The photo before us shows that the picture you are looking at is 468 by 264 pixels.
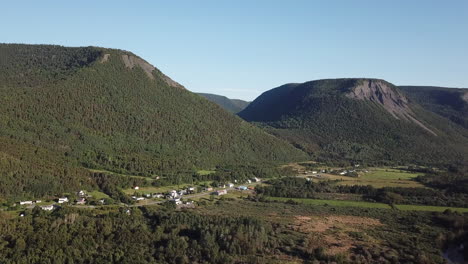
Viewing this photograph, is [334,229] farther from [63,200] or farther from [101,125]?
[101,125]

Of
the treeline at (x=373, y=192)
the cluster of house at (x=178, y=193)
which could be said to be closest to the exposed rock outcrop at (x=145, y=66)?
the treeline at (x=373, y=192)

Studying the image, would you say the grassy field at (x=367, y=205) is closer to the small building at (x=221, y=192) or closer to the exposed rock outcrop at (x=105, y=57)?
the small building at (x=221, y=192)

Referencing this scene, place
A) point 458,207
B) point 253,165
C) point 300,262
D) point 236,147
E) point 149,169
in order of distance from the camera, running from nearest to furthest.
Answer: point 300,262 < point 458,207 < point 149,169 < point 253,165 < point 236,147

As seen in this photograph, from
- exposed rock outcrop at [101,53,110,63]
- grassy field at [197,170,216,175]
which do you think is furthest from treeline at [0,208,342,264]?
exposed rock outcrop at [101,53,110,63]

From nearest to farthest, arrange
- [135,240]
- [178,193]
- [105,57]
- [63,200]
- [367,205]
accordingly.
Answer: [135,240] → [63,200] → [178,193] → [367,205] → [105,57]

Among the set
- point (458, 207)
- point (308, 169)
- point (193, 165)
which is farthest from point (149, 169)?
point (458, 207)

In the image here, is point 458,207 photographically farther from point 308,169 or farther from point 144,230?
point 144,230

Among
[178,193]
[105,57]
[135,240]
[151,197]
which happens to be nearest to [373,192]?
[178,193]
